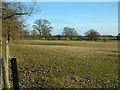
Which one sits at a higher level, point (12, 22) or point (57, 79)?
point (12, 22)

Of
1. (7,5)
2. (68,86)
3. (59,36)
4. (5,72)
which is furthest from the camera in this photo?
(59,36)

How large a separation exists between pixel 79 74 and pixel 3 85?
8.82m

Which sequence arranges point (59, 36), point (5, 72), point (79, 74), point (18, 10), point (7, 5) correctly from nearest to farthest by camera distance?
point (5, 72)
point (79, 74)
point (7, 5)
point (18, 10)
point (59, 36)

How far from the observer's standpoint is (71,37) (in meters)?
126

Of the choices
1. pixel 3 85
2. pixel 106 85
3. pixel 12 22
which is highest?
pixel 12 22

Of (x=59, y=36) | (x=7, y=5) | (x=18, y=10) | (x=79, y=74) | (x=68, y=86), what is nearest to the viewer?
(x=68, y=86)

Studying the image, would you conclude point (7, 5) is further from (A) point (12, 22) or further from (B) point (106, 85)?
(B) point (106, 85)

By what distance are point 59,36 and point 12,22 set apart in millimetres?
96125

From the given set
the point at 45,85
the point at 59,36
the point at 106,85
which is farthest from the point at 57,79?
the point at 59,36

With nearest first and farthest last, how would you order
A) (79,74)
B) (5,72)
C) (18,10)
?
1. (5,72)
2. (79,74)
3. (18,10)

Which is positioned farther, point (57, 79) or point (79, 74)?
point (79, 74)

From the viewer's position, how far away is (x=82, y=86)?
43.4ft

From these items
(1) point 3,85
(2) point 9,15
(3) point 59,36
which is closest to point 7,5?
(2) point 9,15

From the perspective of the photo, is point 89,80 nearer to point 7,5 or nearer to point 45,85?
point 45,85
